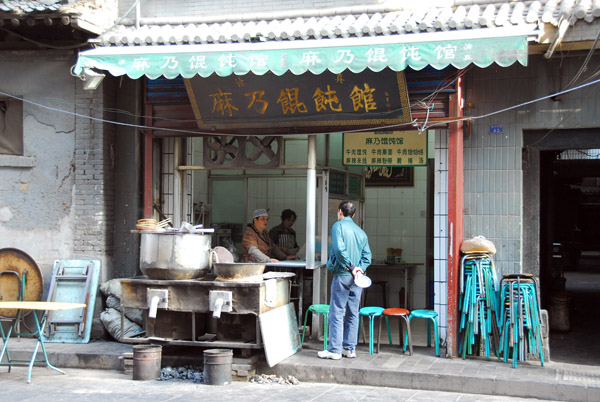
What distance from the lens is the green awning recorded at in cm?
710

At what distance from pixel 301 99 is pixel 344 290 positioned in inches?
99.2

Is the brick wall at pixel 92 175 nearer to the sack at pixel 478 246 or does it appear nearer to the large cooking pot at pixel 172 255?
the large cooking pot at pixel 172 255

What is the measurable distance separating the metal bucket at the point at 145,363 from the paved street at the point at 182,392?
10 centimetres

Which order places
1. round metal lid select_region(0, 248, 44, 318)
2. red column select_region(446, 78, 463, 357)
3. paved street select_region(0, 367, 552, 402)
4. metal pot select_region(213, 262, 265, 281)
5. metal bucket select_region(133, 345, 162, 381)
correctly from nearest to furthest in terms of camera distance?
paved street select_region(0, 367, 552, 402) → metal bucket select_region(133, 345, 162, 381) → metal pot select_region(213, 262, 265, 281) → red column select_region(446, 78, 463, 357) → round metal lid select_region(0, 248, 44, 318)

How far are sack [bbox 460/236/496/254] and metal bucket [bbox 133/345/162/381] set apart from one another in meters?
3.83

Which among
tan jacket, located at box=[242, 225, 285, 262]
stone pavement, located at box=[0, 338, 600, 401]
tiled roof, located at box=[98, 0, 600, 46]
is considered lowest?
stone pavement, located at box=[0, 338, 600, 401]

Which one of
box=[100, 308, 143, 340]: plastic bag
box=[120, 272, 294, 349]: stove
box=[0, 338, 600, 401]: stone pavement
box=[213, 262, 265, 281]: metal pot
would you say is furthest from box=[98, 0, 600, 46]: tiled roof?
box=[0, 338, 600, 401]: stone pavement

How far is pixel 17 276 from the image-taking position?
31.3 ft

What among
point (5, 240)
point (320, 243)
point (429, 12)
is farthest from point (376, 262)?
point (5, 240)

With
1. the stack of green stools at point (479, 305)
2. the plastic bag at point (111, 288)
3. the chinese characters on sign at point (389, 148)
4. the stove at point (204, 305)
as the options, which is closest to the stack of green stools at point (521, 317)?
the stack of green stools at point (479, 305)

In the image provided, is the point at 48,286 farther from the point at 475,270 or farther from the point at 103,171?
the point at 475,270

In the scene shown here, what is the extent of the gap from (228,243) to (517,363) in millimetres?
4809

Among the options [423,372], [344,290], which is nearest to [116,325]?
[344,290]

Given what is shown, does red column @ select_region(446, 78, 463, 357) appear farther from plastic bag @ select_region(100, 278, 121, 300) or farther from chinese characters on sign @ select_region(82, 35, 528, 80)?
plastic bag @ select_region(100, 278, 121, 300)
